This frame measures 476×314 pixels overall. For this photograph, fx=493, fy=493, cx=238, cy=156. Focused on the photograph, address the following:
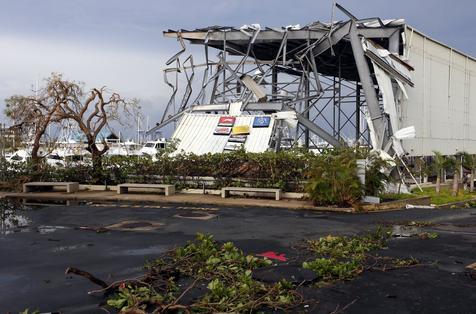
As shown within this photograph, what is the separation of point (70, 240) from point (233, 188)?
9.07 m

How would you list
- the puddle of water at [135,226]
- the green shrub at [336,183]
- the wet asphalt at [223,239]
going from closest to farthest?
the wet asphalt at [223,239] < the puddle of water at [135,226] < the green shrub at [336,183]

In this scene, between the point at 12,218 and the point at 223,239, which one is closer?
the point at 223,239

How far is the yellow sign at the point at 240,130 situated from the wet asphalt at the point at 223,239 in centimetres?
1155

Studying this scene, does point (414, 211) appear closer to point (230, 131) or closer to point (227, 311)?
point (227, 311)

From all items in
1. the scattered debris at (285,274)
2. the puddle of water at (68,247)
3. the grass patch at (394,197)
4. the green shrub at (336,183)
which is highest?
the green shrub at (336,183)

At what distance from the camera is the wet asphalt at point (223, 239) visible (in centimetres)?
602

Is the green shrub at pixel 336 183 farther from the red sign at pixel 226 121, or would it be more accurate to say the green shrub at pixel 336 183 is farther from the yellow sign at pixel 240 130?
the red sign at pixel 226 121

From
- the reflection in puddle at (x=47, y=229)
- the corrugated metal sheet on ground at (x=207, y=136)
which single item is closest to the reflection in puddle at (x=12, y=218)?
the reflection in puddle at (x=47, y=229)

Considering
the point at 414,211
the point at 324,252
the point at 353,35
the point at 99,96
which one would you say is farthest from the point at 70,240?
the point at 353,35

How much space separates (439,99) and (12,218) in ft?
84.9

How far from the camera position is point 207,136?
91.0 feet

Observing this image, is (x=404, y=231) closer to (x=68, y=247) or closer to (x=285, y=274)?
(x=285, y=274)

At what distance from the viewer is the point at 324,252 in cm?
877

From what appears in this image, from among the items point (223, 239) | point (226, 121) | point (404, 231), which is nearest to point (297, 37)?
point (226, 121)
